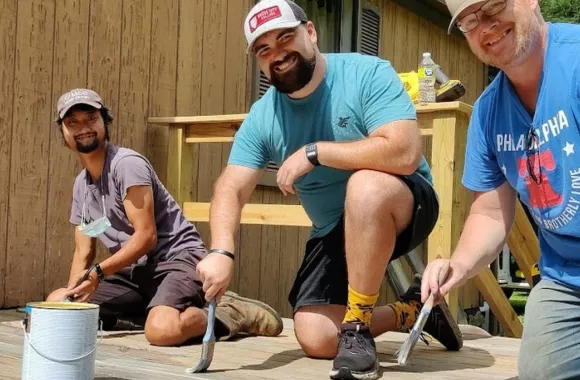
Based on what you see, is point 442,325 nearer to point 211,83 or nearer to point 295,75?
point 295,75

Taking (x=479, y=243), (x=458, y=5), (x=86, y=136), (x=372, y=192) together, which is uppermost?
(x=458, y=5)

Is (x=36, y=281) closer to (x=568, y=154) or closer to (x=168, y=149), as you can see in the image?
(x=168, y=149)

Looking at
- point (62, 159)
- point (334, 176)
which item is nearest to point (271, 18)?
point (334, 176)

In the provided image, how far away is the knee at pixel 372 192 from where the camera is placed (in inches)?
107

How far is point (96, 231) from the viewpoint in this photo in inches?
146

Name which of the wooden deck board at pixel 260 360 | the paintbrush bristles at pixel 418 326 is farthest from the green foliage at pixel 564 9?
the paintbrush bristles at pixel 418 326

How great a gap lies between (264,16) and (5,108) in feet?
6.15

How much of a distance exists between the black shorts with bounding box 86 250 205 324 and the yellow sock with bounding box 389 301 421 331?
2.98ft

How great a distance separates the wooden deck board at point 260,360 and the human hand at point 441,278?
0.59m

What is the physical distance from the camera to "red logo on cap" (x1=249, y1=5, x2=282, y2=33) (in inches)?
111

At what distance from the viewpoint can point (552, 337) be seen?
7.22 ft

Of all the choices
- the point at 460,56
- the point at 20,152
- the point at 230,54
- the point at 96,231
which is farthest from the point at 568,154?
the point at 460,56

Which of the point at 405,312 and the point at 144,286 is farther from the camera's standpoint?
the point at 144,286

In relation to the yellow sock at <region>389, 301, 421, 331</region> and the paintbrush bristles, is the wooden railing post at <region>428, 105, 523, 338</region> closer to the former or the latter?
the yellow sock at <region>389, 301, 421, 331</region>
